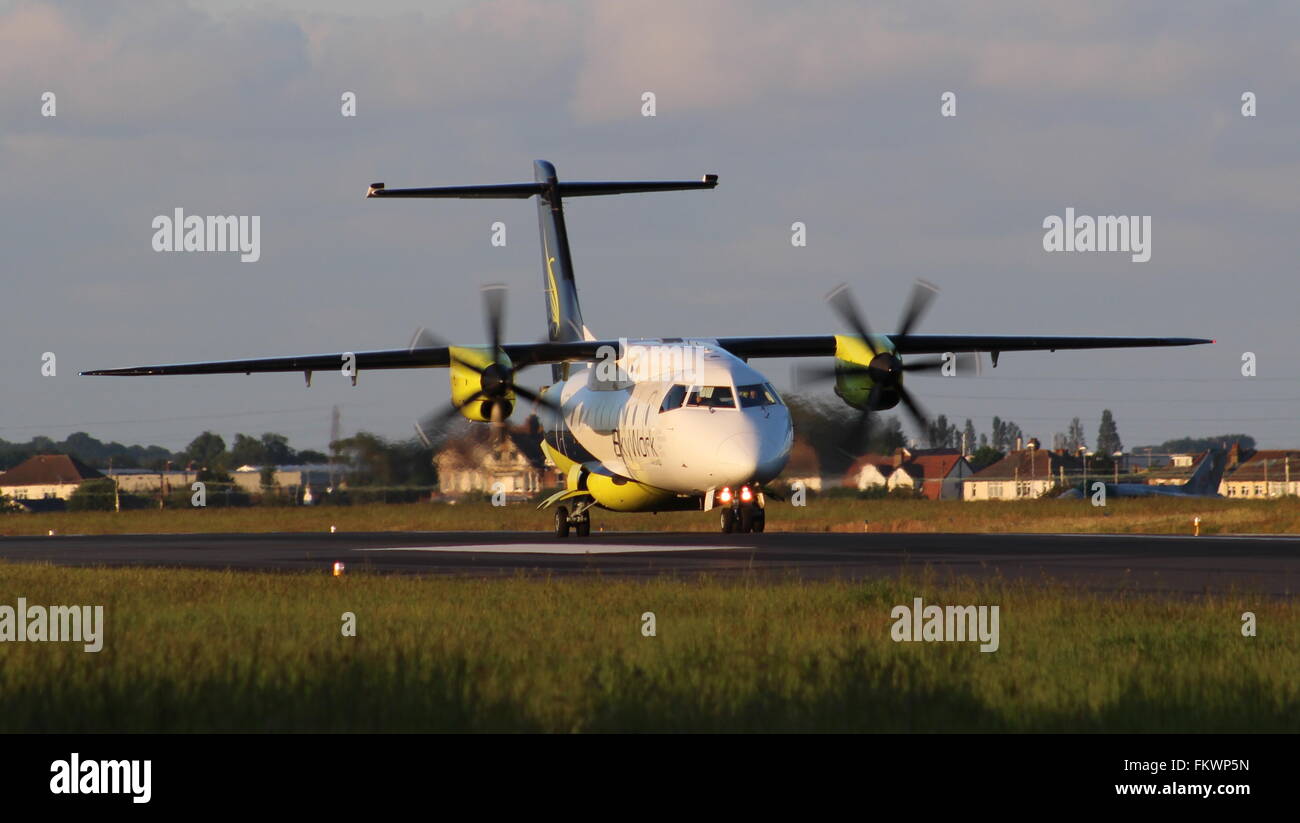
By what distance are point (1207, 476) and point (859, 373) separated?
8206 cm

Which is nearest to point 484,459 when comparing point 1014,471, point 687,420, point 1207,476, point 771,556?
point 687,420

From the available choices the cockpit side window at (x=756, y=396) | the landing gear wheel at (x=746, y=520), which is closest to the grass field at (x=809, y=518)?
the landing gear wheel at (x=746, y=520)

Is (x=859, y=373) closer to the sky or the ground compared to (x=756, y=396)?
closer to the sky

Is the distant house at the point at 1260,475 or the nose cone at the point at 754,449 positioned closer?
the nose cone at the point at 754,449

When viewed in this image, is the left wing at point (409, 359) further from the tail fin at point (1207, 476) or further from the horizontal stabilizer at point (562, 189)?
the tail fin at point (1207, 476)

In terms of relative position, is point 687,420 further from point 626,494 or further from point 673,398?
point 626,494

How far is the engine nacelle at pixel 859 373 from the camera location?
3584 cm

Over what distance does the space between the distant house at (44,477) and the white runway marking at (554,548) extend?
68.6 metres

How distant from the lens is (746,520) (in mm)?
35188

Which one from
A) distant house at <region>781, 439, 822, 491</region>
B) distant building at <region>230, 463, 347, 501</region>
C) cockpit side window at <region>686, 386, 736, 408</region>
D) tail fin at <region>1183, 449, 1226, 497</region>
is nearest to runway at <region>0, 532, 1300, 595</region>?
distant house at <region>781, 439, 822, 491</region>

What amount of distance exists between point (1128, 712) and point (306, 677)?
18.6 ft

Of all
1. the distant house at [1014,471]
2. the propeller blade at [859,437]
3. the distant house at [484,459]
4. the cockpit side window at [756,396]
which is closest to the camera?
the cockpit side window at [756,396]

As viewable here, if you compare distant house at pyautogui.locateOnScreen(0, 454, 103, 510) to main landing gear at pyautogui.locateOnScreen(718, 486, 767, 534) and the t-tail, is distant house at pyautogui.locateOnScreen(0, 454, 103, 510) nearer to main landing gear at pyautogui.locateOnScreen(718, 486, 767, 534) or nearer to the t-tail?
the t-tail
